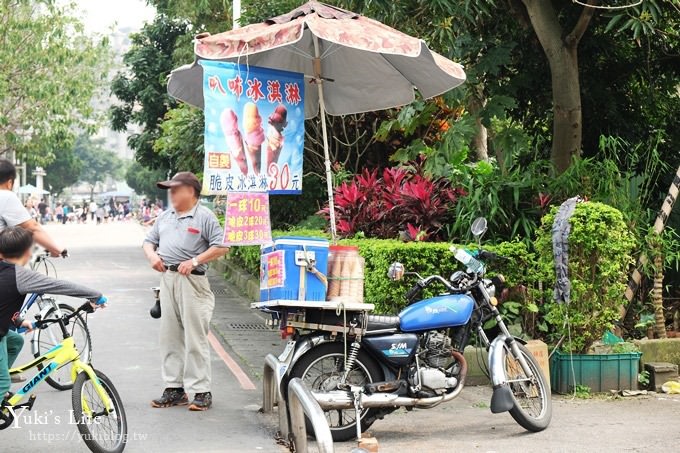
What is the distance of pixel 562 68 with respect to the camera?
1038cm

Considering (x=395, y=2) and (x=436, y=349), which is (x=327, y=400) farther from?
(x=395, y=2)

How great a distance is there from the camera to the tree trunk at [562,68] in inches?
408

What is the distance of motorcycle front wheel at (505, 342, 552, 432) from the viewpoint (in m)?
6.93

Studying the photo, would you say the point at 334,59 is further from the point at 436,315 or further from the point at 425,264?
the point at 436,315

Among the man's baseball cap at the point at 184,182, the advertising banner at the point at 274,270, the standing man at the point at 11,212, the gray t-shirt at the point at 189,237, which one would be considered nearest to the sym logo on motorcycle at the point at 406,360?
the advertising banner at the point at 274,270

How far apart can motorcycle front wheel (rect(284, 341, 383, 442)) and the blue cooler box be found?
0.40 metres

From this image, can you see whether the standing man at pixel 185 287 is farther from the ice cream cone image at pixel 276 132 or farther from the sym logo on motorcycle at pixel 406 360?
the sym logo on motorcycle at pixel 406 360

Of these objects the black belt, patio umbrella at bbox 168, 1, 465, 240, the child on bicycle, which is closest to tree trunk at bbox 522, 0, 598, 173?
patio umbrella at bbox 168, 1, 465, 240

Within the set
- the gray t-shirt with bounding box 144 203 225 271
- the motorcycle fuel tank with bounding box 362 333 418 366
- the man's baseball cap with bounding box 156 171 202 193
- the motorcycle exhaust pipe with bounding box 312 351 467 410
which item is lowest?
the motorcycle exhaust pipe with bounding box 312 351 467 410

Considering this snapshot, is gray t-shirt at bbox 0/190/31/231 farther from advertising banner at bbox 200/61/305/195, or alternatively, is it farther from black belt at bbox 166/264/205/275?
advertising banner at bbox 200/61/305/195

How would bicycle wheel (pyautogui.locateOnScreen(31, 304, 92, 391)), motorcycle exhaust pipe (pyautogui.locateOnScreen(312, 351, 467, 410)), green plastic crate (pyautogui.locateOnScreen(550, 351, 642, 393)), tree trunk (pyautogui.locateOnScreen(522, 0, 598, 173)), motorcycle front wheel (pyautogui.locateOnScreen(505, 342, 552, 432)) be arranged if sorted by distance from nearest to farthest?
motorcycle exhaust pipe (pyautogui.locateOnScreen(312, 351, 467, 410))
motorcycle front wheel (pyautogui.locateOnScreen(505, 342, 552, 432))
green plastic crate (pyautogui.locateOnScreen(550, 351, 642, 393))
bicycle wheel (pyautogui.locateOnScreen(31, 304, 92, 391))
tree trunk (pyautogui.locateOnScreen(522, 0, 598, 173))

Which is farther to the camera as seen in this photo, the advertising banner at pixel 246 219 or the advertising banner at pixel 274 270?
the advertising banner at pixel 246 219

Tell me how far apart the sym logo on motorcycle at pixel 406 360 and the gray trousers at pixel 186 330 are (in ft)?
3.63

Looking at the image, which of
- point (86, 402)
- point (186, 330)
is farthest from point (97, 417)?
point (186, 330)
